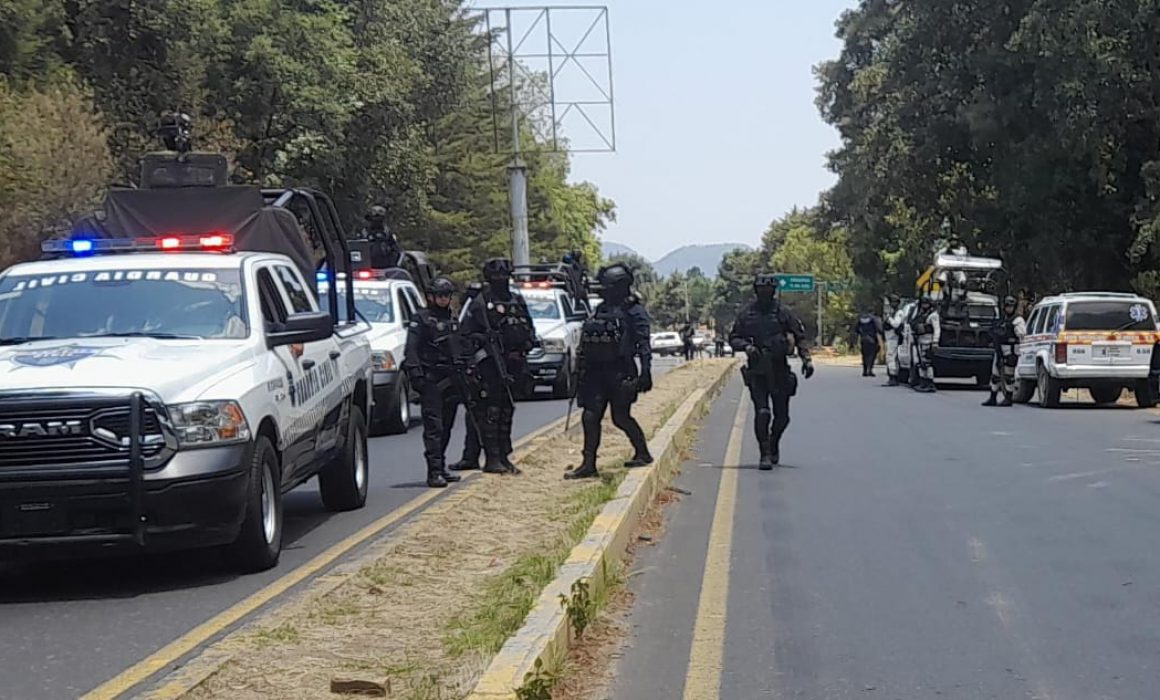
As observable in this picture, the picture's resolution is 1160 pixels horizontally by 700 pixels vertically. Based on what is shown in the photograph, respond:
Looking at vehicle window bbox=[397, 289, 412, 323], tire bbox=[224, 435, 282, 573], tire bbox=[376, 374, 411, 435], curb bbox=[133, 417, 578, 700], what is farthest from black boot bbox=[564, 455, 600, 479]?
vehicle window bbox=[397, 289, 412, 323]

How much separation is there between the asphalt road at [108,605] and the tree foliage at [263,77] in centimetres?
1849

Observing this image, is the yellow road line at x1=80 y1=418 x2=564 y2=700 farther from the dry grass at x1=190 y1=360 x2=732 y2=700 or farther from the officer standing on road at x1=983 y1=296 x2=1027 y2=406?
the officer standing on road at x1=983 y1=296 x2=1027 y2=406

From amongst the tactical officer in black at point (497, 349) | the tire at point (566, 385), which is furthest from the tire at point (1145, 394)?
the tactical officer in black at point (497, 349)

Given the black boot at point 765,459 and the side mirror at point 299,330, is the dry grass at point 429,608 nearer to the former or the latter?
the side mirror at point 299,330

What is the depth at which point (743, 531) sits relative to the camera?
34.8 ft

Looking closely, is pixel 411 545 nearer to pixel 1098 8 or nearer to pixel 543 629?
pixel 543 629

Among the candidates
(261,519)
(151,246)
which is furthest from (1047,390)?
(261,519)

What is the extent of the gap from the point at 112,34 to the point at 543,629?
3085 centimetres

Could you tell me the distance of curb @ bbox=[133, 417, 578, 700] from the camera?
6.09 m

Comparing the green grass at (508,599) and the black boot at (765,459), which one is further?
the black boot at (765,459)

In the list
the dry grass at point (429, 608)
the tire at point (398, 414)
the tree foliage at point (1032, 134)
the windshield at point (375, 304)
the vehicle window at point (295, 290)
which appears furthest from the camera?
the tree foliage at point (1032, 134)

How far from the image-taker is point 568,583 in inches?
294

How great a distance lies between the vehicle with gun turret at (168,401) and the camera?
308 inches

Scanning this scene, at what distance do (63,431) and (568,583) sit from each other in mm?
2810
